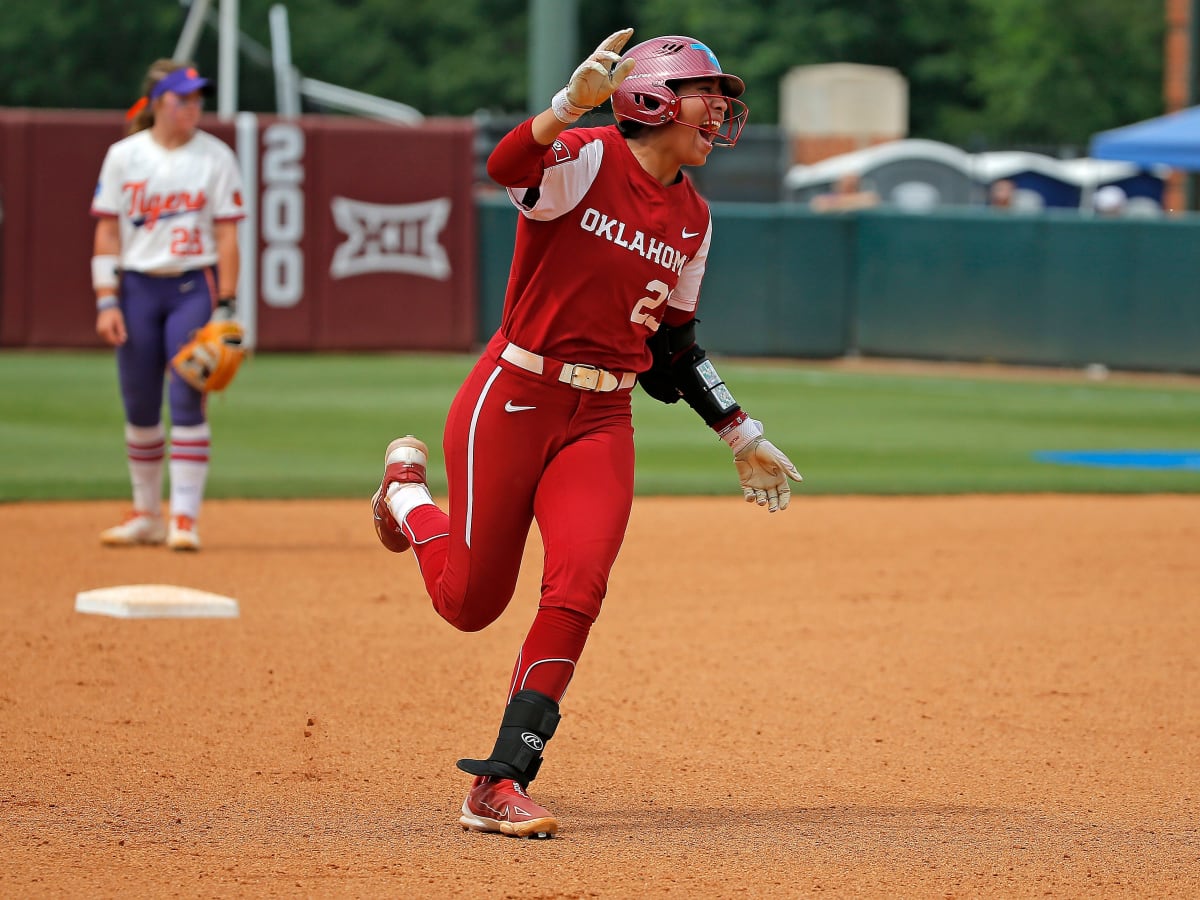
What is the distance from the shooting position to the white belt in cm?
461

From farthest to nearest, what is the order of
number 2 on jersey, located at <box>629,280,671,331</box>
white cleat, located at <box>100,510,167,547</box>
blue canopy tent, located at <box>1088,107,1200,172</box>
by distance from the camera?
blue canopy tent, located at <box>1088,107,1200,172</box>, white cleat, located at <box>100,510,167,547</box>, number 2 on jersey, located at <box>629,280,671,331</box>

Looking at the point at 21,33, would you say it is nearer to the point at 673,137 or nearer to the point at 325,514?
the point at 325,514

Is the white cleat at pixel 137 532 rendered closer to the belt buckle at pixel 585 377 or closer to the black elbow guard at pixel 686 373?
the black elbow guard at pixel 686 373

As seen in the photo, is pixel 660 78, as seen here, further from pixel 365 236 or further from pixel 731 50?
pixel 731 50

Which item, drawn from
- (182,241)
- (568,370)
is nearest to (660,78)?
(568,370)

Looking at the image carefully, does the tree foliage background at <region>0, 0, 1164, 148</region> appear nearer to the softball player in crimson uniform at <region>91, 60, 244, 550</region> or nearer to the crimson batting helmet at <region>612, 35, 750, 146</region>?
the softball player in crimson uniform at <region>91, 60, 244, 550</region>

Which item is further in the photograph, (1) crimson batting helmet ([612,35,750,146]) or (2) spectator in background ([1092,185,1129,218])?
(2) spectator in background ([1092,185,1129,218])

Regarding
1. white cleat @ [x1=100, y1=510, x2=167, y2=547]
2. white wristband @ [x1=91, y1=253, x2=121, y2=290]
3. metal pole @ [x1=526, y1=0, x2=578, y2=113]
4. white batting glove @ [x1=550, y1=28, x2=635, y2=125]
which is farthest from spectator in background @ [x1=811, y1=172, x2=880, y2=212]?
white batting glove @ [x1=550, y1=28, x2=635, y2=125]

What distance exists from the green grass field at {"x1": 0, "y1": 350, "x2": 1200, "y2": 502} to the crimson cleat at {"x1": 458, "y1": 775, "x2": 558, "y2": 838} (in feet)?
21.8

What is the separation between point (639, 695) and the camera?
6.30 meters

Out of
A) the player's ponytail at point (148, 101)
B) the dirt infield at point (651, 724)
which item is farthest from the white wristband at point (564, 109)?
the player's ponytail at point (148, 101)

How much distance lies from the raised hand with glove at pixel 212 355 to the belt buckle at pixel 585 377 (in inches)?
155

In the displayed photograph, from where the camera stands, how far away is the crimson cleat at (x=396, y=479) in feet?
16.9

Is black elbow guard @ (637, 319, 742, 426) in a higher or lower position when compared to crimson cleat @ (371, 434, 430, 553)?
higher
